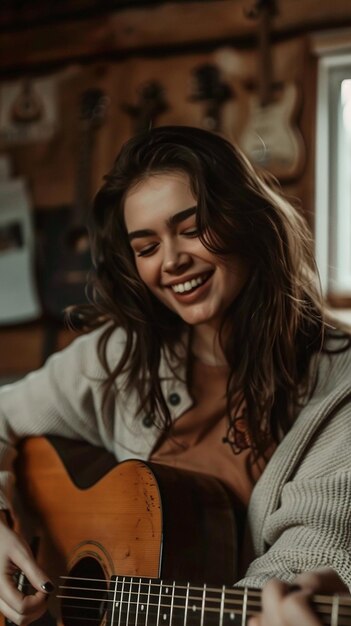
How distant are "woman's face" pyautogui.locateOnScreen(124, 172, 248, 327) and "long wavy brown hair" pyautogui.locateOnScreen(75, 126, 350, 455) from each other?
21 millimetres

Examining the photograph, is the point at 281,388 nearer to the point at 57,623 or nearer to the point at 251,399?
the point at 251,399

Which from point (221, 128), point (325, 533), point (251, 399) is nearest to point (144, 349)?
point (251, 399)

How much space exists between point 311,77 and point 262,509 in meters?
1.53

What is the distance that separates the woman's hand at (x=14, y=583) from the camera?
1192 mm

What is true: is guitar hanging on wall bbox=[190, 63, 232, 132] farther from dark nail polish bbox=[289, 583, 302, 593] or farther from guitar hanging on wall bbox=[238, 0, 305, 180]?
dark nail polish bbox=[289, 583, 302, 593]

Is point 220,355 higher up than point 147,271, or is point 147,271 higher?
point 147,271

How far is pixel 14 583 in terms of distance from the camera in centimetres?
123

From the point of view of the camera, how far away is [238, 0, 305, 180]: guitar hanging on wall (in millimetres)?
2342

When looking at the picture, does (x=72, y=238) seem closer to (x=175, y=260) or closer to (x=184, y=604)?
(x=175, y=260)

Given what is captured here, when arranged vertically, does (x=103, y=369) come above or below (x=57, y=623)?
above

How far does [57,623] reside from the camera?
47.7 inches

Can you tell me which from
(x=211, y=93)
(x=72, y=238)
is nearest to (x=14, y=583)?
(x=72, y=238)

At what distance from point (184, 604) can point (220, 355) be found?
54 centimetres

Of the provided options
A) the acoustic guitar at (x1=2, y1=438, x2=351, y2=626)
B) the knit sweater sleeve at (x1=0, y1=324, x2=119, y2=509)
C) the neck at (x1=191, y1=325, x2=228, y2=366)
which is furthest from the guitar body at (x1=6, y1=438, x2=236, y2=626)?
the neck at (x1=191, y1=325, x2=228, y2=366)
